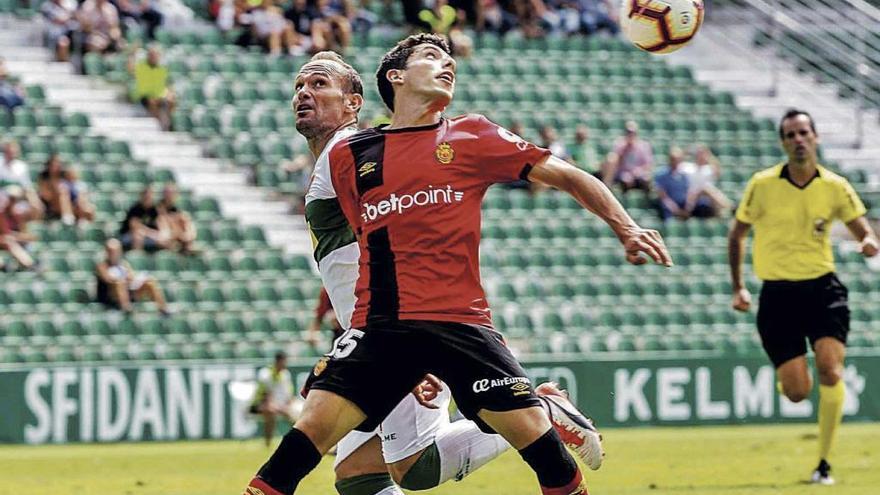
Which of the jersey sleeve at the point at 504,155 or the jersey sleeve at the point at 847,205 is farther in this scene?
the jersey sleeve at the point at 847,205

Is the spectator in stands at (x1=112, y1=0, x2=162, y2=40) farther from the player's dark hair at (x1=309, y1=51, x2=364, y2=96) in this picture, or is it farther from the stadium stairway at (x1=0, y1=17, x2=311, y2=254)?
the player's dark hair at (x1=309, y1=51, x2=364, y2=96)

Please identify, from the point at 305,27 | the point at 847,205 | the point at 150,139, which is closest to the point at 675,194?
the point at 305,27

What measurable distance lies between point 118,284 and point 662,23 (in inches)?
447

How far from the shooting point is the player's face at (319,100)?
768cm

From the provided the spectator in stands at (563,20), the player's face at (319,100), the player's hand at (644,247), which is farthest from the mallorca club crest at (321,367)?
the spectator in stands at (563,20)

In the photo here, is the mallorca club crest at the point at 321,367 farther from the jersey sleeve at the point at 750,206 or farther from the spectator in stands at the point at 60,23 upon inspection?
the spectator in stands at the point at 60,23

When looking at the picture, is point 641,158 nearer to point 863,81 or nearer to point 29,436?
point 863,81

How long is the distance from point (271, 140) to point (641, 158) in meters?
5.16

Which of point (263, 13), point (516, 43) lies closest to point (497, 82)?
point (516, 43)

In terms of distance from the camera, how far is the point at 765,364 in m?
19.8

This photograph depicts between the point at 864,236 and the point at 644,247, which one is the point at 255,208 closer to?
the point at 864,236

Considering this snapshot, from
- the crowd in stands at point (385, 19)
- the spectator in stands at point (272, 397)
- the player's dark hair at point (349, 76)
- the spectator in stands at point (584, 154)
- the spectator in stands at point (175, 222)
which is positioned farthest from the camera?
the crowd in stands at point (385, 19)

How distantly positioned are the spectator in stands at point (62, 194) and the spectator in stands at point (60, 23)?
326 cm

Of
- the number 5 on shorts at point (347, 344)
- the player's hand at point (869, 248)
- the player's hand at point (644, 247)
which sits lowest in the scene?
the player's hand at point (869, 248)
